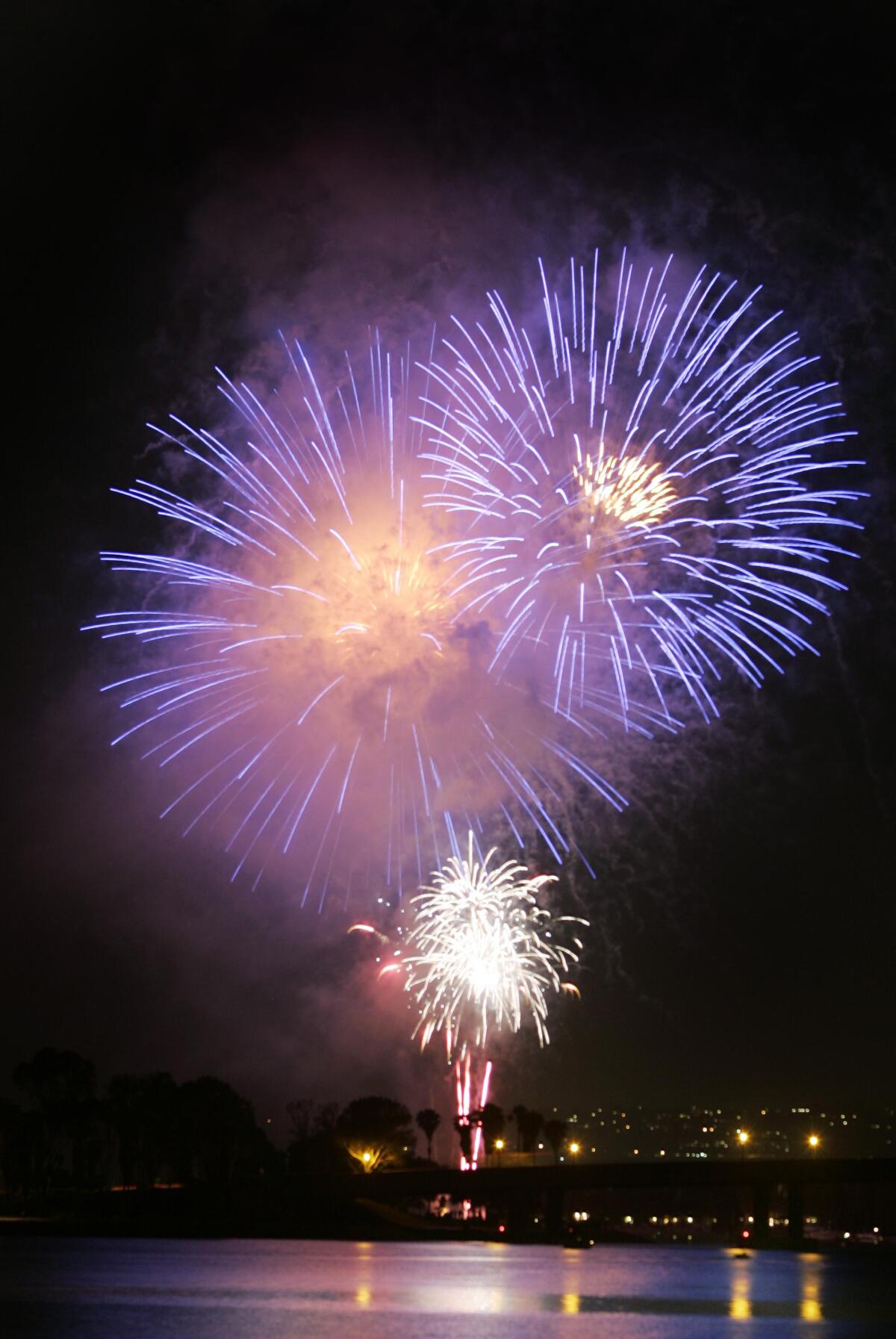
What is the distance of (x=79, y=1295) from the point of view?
63750 mm

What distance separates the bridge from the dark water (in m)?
12.2

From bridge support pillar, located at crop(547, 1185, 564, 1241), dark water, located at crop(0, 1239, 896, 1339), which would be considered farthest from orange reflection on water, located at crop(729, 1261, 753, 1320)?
bridge support pillar, located at crop(547, 1185, 564, 1241)

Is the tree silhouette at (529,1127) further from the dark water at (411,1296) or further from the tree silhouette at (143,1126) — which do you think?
the dark water at (411,1296)

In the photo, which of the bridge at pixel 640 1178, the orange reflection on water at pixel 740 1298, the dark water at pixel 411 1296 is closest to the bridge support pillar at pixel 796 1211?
the bridge at pixel 640 1178

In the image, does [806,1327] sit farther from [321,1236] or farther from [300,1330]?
[321,1236]

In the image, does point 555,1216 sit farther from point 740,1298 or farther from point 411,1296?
point 411,1296

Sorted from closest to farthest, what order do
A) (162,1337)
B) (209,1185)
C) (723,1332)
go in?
(162,1337) < (723,1332) < (209,1185)

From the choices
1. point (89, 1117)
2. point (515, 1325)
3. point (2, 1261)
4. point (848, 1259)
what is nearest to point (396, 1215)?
point (89, 1117)

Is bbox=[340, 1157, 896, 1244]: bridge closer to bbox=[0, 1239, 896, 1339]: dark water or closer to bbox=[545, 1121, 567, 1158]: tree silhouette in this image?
bbox=[0, 1239, 896, 1339]: dark water

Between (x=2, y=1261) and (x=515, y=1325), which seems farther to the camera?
(x=2, y=1261)

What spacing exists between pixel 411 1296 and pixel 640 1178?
71.5m

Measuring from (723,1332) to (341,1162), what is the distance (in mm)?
147325

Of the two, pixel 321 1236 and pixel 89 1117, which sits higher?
pixel 89 1117

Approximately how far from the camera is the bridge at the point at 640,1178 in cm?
12900
